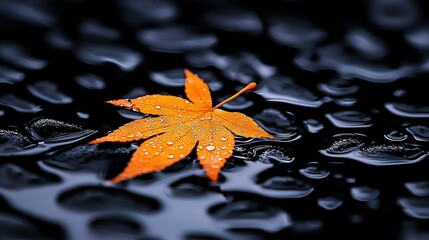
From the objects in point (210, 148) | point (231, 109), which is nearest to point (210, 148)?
point (210, 148)

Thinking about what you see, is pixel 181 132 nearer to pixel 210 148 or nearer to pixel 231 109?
pixel 210 148

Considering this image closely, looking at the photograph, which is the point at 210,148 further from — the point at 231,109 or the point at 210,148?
the point at 231,109

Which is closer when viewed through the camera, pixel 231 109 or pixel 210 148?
pixel 210 148

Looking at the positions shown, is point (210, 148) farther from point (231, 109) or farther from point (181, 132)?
point (231, 109)

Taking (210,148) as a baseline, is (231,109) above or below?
above

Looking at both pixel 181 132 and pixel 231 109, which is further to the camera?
pixel 231 109
